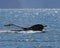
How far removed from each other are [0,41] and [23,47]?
28.2ft

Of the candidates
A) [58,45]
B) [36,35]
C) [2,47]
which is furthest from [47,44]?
[36,35]

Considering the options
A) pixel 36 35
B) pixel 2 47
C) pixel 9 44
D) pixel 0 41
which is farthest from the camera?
pixel 36 35

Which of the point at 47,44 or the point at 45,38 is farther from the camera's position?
the point at 45,38

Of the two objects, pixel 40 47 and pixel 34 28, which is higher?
pixel 34 28

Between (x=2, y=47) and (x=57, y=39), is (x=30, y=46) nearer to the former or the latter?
(x=2, y=47)

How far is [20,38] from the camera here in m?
68.4

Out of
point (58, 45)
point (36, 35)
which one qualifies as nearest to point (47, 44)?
point (58, 45)

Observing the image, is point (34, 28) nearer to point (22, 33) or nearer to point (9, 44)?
point (22, 33)

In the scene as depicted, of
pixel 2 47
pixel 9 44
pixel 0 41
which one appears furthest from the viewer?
pixel 0 41

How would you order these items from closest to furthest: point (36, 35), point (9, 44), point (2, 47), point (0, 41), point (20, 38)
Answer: point (2, 47)
point (9, 44)
point (0, 41)
point (20, 38)
point (36, 35)

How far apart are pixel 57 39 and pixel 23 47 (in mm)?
12547

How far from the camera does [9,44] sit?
59531 millimetres

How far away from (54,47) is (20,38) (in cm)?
1356

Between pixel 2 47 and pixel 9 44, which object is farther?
pixel 9 44
